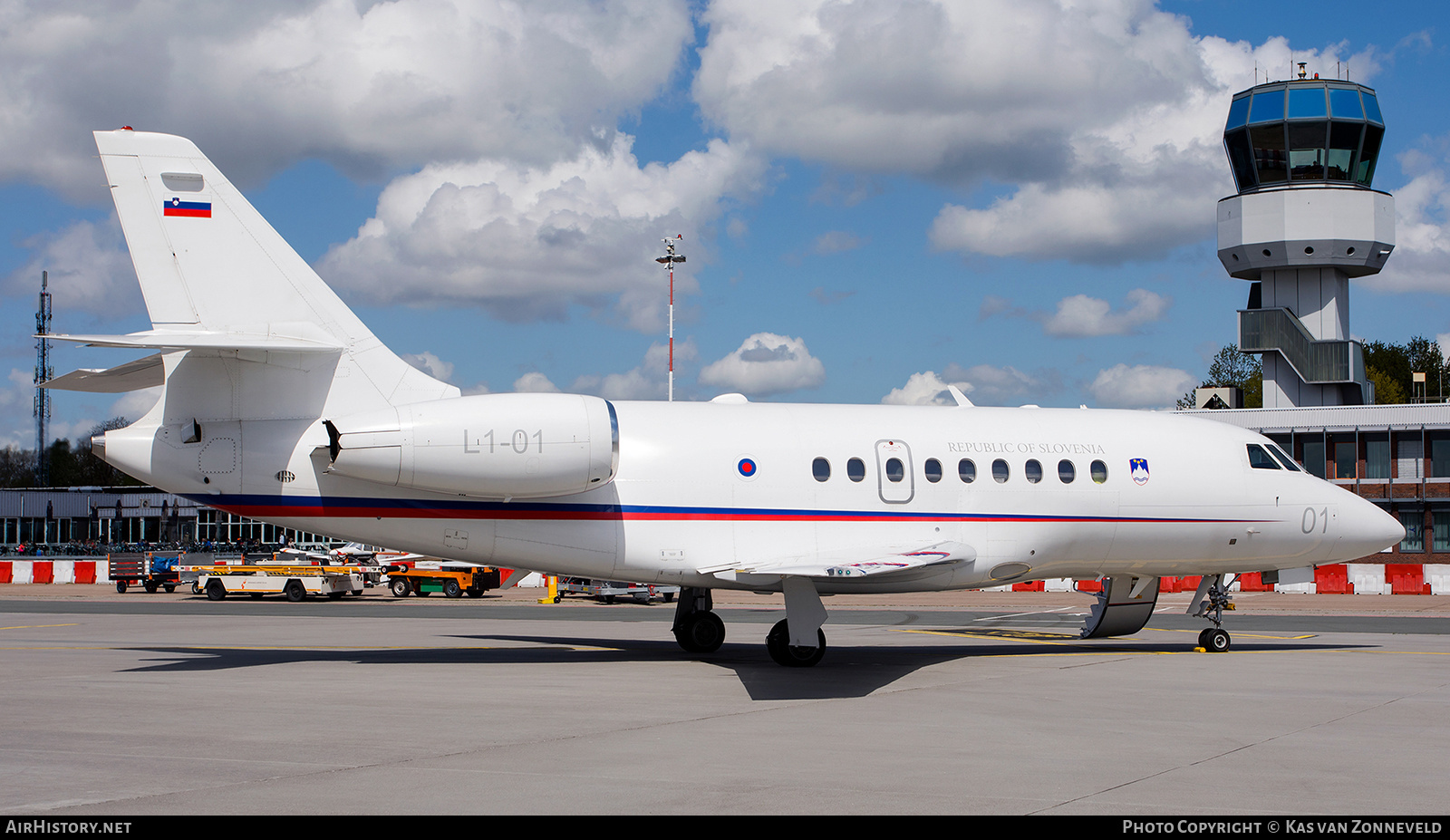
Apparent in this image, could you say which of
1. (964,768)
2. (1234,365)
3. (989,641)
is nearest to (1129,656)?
(989,641)

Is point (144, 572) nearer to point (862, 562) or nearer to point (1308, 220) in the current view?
point (862, 562)

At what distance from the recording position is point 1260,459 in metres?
18.9

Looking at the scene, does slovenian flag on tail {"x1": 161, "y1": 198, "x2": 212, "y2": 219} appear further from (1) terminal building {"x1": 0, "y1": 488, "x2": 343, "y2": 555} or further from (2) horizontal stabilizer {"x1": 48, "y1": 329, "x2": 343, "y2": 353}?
(1) terminal building {"x1": 0, "y1": 488, "x2": 343, "y2": 555}

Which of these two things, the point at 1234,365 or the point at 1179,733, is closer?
the point at 1179,733

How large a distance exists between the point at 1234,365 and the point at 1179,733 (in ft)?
371

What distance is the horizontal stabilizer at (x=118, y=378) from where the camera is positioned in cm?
1561

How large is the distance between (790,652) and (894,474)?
2.91m

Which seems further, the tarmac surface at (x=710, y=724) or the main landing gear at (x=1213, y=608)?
the main landing gear at (x=1213, y=608)

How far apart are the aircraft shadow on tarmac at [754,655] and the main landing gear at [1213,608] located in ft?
1.61

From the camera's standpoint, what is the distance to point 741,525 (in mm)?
16359

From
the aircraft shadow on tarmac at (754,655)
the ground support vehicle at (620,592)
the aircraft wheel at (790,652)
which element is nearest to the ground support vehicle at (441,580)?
the ground support vehicle at (620,592)

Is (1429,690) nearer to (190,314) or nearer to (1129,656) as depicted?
(1129,656)

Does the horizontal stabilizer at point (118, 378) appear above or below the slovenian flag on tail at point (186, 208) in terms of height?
below

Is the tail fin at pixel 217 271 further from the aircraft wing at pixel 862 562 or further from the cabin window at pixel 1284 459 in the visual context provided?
the cabin window at pixel 1284 459
